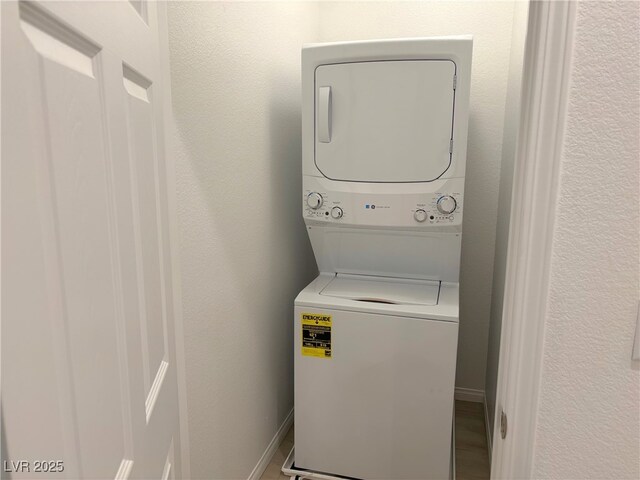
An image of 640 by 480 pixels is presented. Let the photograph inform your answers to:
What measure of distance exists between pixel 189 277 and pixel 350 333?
70cm

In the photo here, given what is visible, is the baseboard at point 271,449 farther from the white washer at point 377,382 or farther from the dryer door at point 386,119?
the dryer door at point 386,119

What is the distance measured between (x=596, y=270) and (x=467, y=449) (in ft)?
5.66

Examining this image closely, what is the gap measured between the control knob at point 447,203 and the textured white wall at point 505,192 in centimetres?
20

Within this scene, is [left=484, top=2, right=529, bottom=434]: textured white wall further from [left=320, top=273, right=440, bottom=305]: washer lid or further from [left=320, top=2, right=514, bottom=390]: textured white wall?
[left=320, top=273, right=440, bottom=305]: washer lid

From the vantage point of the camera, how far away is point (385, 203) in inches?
73.2

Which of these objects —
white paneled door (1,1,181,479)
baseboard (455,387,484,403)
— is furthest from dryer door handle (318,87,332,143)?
baseboard (455,387,484,403)

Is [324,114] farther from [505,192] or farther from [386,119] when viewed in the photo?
[505,192]

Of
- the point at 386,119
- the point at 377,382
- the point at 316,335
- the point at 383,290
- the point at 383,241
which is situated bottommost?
the point at 377,382

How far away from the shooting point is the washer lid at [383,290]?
6.05 ft

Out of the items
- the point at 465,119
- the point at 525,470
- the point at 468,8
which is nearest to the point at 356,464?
the point at 525,470

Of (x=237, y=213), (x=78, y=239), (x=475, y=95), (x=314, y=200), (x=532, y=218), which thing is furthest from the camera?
(x=475, y=95)

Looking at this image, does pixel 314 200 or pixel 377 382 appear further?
pixel 314 200

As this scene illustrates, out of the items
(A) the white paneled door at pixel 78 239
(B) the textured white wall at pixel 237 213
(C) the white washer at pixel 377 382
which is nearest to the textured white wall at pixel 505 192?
(C) the white washer at pixel 377 382

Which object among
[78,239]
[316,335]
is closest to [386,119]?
[316,335]
